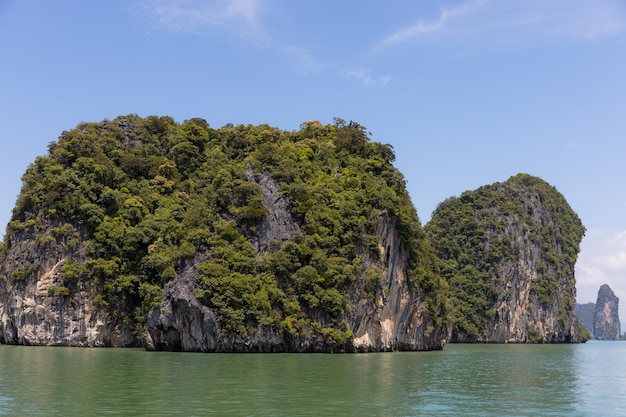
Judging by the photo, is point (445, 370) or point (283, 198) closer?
point (445, 370)

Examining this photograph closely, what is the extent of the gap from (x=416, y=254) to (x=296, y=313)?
1854 cm

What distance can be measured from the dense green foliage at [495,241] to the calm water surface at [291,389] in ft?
254

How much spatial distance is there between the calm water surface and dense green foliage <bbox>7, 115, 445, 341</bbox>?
48.5ft

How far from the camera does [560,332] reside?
4909 inches

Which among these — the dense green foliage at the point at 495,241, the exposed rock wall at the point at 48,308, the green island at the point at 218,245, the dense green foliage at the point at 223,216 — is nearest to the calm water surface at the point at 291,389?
Answer: the green island at the point at 218,245

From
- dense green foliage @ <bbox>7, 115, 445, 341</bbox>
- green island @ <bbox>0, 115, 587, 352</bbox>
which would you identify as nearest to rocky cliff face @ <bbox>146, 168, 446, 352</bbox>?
green island @ <bbox>0, 115, 587, 352</bbox>

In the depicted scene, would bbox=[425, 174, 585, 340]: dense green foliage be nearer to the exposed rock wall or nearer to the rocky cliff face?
the rocky cliff face

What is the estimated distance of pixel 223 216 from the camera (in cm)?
5856

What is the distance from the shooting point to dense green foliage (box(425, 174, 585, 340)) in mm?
116188

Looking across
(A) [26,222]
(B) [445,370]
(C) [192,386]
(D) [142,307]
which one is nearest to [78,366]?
(C) [192,386]

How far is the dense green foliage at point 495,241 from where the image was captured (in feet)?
381

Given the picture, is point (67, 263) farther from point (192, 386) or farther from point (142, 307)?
point (192, 386)

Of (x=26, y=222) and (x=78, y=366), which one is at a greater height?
(x=26, y=222)

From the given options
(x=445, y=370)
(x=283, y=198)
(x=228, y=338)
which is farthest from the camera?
(x=283, y=198)
